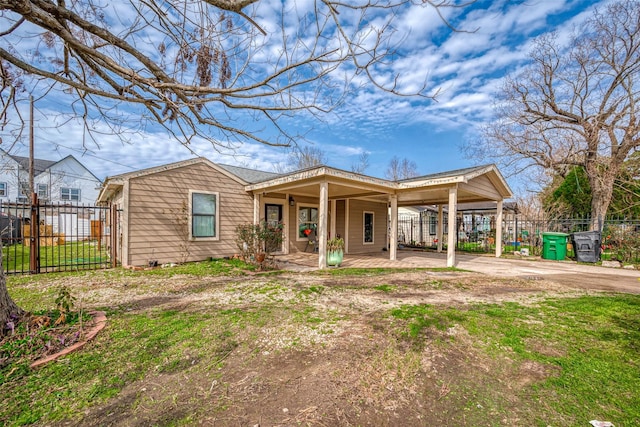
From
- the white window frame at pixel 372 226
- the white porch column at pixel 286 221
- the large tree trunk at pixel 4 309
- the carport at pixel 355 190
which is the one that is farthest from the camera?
the white window frame at pixel 372 226

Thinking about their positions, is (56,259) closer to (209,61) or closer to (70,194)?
(209,61)

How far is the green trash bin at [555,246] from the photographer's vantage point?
398 inches

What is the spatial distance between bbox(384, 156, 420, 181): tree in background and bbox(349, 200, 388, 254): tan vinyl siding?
19885mm

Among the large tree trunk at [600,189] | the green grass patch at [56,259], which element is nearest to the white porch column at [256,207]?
the green grass patch at [56,259]

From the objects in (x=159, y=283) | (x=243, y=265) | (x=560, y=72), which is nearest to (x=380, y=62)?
(x=159, y=283)

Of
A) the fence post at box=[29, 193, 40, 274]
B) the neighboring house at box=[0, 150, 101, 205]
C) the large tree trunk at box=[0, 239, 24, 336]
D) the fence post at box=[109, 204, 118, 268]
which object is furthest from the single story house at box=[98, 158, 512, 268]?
the neighboring house at box=[0, 150, 101, 205]

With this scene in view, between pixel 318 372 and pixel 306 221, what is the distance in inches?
367

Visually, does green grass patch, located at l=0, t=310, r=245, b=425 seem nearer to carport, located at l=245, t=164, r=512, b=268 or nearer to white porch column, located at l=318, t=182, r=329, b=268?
white porch column, located at l=318, t=182, r=329, b=268

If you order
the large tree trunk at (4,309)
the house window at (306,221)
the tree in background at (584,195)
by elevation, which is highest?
the tree in background at (584,195)

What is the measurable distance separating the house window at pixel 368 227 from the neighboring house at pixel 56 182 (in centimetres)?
1961

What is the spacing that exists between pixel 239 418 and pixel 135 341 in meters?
1.84

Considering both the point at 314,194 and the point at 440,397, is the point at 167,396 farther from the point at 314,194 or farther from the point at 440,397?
the point at 314,194

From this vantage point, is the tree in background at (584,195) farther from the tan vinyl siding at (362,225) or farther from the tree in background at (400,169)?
the tree in background at (400,169)

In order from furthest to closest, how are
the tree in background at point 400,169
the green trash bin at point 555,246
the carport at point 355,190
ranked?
the tree in background at point 400,169 → the green trash bin at point 555,246 → the carport at point 355,190
